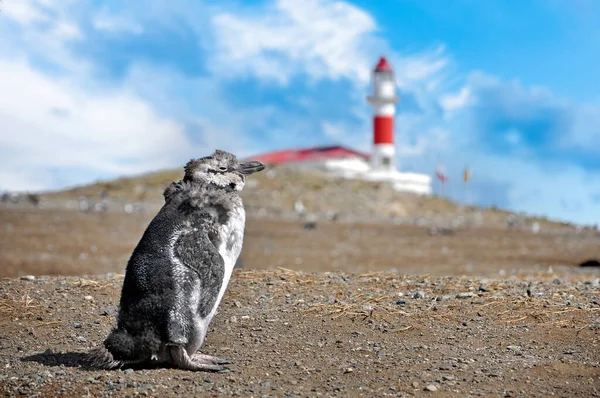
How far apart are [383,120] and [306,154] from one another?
906 centimetres

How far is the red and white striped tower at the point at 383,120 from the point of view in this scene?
2414 inches

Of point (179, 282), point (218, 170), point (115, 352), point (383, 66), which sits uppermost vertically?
point (383, 66)

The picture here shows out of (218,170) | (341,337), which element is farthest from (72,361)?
(341,337)

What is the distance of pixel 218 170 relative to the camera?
7.34m

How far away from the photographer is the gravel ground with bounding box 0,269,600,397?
6.68m

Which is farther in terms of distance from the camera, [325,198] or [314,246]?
[325,198]

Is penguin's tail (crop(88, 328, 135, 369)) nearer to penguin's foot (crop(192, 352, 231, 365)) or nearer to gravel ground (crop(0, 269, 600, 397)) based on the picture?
gravel ground (crop(0, 269, 600, 397))

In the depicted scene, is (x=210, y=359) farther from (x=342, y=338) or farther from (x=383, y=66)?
(x=383, y=66)

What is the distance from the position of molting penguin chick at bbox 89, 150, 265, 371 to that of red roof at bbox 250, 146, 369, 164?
182ft

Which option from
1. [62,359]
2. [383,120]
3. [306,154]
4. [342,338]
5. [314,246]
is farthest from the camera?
[306,154]

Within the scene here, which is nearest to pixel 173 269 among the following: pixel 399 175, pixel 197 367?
pixel 197 367

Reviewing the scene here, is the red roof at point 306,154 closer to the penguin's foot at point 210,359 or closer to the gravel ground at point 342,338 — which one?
the gravel ground at point 342,338

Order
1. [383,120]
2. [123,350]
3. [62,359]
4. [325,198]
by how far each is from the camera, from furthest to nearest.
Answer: [383,120]
[325,198]
[62,359]
[123,350]

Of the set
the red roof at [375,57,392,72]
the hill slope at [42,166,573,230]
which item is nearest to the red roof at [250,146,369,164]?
the red roof at [375,57,392,72]
